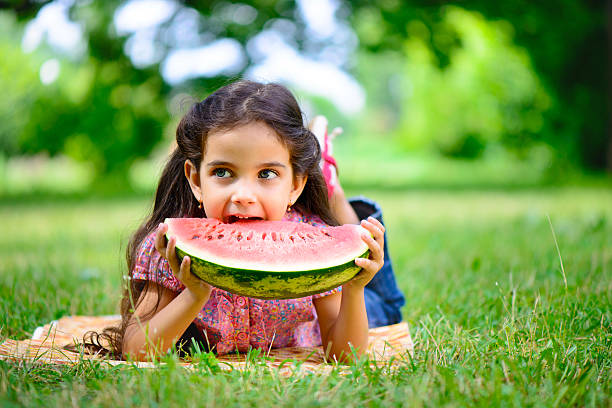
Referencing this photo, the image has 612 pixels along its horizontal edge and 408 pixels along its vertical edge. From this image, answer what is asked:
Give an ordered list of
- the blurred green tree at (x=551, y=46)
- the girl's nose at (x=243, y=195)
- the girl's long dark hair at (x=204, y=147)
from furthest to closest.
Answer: the blurred green tree at (x=551, y=46) < the girl's long dark hair at (x=204, y=147) < the girl's nose at (x=243, y=195)

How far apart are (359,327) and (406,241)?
2.89 metres

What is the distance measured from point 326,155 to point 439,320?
1.06 meters

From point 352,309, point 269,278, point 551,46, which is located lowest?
point 352,309

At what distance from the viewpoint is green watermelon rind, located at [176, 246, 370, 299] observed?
66.2 inches

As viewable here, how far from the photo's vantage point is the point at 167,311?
184 centimetres

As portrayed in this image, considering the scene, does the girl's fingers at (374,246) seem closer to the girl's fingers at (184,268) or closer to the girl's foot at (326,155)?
the girl's fingers at (184,268)

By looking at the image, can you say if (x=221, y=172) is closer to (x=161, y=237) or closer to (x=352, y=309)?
(x=161, y=237)

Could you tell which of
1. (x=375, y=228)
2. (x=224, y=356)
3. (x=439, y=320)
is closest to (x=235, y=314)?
(x=224, y=356)

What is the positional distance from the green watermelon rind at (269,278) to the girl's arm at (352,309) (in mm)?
57

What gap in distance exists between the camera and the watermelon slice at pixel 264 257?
1688mm

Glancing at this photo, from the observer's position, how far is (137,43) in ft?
36.7

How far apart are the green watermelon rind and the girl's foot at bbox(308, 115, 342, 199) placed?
975 mm

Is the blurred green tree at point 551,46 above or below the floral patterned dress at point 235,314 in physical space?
above

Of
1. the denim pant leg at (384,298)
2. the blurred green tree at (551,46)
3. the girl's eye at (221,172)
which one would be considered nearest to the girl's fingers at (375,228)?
the girl's eye at (221,172)
